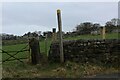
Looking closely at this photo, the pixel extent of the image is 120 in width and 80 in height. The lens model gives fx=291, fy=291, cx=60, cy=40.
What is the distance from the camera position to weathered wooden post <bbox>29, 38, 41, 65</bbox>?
45.1 ft

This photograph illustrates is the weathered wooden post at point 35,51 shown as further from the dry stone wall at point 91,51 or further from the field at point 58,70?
the dry stone wall at point 91,51

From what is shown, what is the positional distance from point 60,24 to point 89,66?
236 centimetres

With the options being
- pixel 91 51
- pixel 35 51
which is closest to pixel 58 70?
pixel 91 51

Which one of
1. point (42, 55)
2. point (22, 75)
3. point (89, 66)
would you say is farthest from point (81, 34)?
point (22, 75)

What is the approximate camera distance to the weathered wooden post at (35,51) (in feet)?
45.1

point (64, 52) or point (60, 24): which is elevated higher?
point (60, 24)

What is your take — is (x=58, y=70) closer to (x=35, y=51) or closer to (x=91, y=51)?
(x=91, y=51)

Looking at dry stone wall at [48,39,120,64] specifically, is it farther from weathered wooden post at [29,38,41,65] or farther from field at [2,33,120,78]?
weathered wooden post at [29,38,41,65]

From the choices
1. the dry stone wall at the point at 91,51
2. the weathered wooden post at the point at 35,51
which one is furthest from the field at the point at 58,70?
the dry stone wall at the point at 91,51

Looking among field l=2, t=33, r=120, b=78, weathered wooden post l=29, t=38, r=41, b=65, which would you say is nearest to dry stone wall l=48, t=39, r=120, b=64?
field l=2, t=33, r=120, b=78

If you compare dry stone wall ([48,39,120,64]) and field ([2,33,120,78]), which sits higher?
dry stone wall ([48,39,120,64])

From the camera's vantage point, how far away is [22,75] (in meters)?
10.8

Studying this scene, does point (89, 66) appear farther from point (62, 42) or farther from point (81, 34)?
point (81, 34)

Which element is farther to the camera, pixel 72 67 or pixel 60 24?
pixel 60 24
